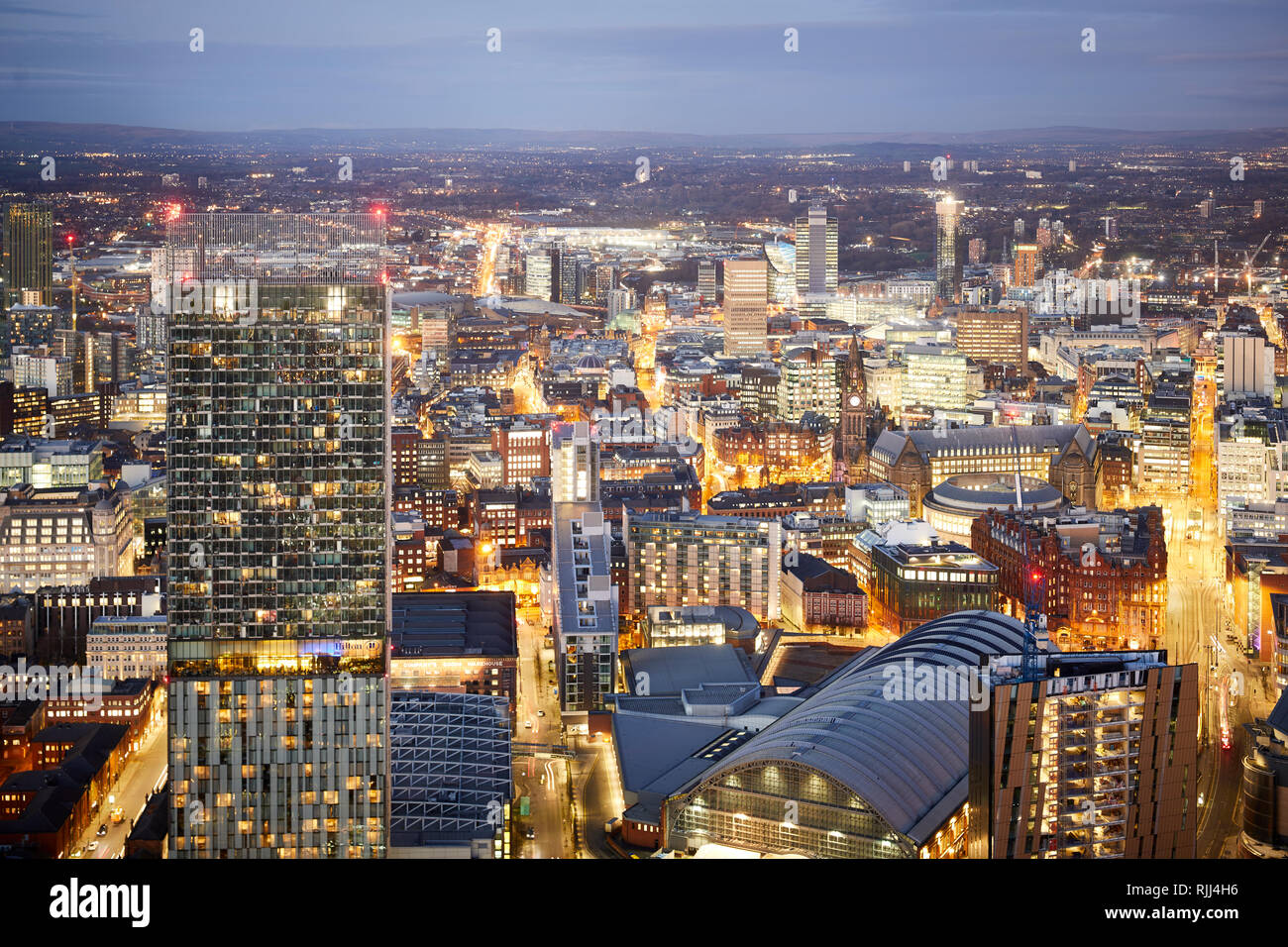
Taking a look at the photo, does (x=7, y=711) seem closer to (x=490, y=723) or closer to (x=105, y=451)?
(x=490, y=723)

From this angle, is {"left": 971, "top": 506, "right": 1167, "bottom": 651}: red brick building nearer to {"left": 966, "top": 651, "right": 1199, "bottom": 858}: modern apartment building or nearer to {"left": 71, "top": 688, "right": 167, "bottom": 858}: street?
{"left": 966, "top": 651, "right": 1199, "bottom": 858}: modern apartment building

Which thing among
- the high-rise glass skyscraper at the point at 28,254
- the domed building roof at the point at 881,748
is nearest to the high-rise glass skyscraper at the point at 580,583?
the domed building roof at the point at 881,748

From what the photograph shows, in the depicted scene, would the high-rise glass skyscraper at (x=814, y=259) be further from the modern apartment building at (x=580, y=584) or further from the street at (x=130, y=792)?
the street at (x=130, y=792)

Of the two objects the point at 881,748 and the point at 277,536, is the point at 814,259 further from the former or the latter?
the point at 277,536

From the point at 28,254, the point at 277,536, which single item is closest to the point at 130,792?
the point at 277,536

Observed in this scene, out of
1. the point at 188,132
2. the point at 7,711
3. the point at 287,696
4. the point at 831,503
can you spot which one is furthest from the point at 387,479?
the point at 831,503

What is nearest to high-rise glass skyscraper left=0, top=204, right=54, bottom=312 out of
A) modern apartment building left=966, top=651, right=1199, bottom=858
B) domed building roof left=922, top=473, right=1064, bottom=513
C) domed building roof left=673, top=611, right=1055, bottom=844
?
domed building roof left=673, top=611, right=1055, bottom=844
